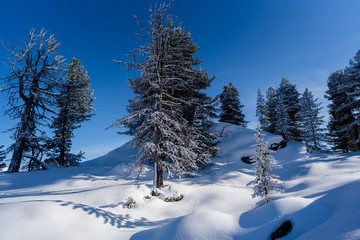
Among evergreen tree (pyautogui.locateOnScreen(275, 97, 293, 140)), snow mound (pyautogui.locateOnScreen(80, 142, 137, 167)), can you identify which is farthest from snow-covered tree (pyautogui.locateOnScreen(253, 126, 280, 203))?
evergreen tree (pyautogui.locateOnScreen(275, 97, 293, 140))

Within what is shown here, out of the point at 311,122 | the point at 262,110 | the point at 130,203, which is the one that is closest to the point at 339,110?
the point at 311,122

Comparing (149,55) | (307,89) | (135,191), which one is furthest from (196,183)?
(307,89)

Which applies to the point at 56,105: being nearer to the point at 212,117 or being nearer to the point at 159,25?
the point at 159,25

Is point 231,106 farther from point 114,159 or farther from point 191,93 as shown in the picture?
point 114,159

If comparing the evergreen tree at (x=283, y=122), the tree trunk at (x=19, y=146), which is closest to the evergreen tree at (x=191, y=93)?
the tree trunk at (x=19, y=146)

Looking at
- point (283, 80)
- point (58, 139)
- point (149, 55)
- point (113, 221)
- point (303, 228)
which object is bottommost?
point (113, 221)

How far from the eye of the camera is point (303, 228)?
430 cm

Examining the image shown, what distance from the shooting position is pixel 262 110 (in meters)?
35.7

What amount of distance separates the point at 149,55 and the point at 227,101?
71.9 ft

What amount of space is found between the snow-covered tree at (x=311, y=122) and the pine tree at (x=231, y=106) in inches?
396

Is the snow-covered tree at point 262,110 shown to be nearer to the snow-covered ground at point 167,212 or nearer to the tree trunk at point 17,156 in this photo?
the snow-covered ground at point 167,212

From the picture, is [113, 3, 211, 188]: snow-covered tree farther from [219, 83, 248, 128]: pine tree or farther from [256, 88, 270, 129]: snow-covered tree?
[256, 88, 270, 129]: snow-covered tree

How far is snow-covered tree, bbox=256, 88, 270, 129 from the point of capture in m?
35.0

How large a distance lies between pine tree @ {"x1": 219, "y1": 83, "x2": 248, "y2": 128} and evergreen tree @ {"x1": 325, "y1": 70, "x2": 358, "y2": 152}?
13.3 meters
